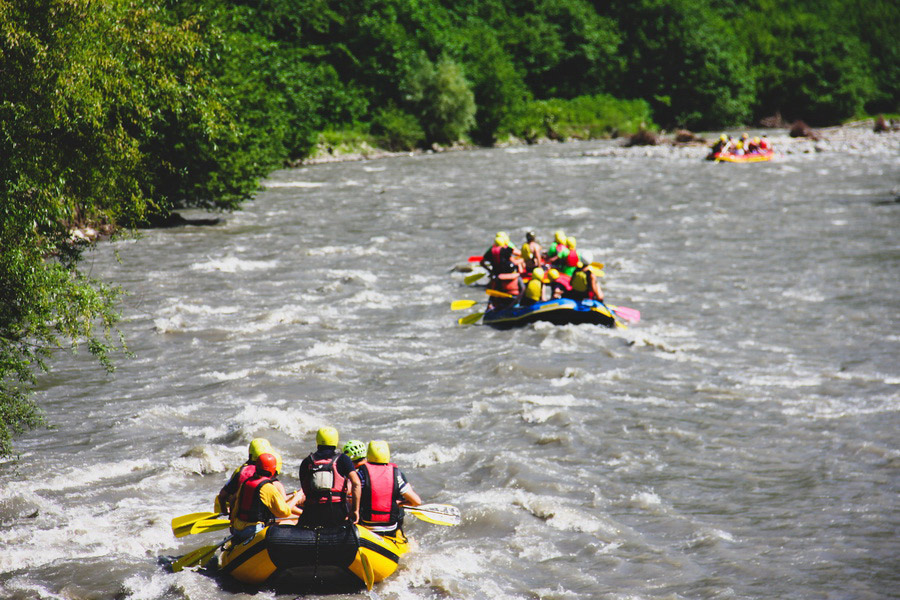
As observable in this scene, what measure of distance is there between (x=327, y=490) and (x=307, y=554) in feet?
1.72

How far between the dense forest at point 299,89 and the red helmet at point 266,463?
98.2 inches

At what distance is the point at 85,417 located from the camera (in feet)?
39.0

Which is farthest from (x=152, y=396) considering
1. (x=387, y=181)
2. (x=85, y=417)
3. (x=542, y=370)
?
(x=387, y=181)

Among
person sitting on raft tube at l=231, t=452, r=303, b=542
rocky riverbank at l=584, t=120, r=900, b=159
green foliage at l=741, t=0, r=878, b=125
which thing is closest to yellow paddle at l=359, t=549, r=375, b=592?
person sitting on raft tube at l=231, t=452, r=303, b=542

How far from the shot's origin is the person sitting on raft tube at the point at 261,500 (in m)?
7.43

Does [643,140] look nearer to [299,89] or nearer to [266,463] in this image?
[299,89]

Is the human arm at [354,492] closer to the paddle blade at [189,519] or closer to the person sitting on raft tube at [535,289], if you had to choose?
the paddle blade at [189,519]

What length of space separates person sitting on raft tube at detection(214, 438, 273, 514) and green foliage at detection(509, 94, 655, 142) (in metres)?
55.1

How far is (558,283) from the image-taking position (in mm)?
16484

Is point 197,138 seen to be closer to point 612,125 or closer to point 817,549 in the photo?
point 817,549

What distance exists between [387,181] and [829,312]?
80.3 ft

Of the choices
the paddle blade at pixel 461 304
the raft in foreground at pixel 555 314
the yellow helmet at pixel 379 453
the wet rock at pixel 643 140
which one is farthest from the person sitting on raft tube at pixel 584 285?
the wet rock at pixel 643 140

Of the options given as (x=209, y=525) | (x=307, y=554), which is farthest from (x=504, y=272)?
(x=307, y=554)

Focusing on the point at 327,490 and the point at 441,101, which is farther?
the point at 441,101
